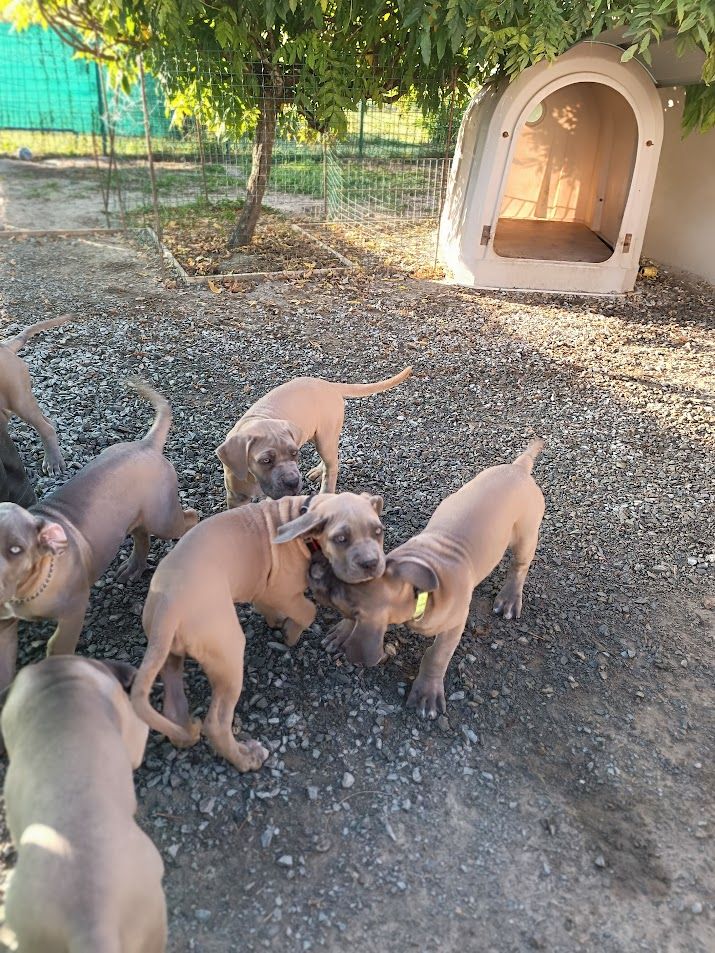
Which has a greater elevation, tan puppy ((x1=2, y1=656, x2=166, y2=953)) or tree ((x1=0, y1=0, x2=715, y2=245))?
tree ((x1=0, y1=0, x2=715, y2=245))

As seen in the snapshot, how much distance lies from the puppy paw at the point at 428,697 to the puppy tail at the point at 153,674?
1.26m

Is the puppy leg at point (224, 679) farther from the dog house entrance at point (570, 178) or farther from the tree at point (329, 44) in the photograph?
the dog house entrance at point (570, 178)

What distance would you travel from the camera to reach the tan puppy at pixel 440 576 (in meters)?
3.20

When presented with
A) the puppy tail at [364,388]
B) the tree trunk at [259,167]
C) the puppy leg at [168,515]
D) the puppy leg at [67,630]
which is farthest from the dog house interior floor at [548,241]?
the puppy leg at [67,630]

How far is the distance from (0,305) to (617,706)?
7885mm

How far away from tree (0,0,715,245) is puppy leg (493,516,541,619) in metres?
5.93

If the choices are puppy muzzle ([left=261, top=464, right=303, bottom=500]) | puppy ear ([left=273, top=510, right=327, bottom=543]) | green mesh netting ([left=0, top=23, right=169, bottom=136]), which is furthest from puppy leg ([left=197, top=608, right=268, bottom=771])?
green mesh netting ([left=0, top=23, right=169, bottom=136])

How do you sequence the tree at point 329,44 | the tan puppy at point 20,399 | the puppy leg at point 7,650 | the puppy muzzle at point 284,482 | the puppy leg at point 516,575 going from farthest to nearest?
1. the tree at point 329,44
2. the tan puppy at point 20,399
3. the puppy muzzle at point 284,482
4. the puppy leg at point 516,575
5. the puppy leg at point 7,650

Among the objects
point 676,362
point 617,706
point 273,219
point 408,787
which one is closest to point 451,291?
point 676,362

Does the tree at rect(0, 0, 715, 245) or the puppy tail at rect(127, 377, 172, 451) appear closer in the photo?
the puppy tail at rect(127, 377, 172, 451)

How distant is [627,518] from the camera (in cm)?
519

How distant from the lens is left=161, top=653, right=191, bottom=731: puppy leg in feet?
10.6

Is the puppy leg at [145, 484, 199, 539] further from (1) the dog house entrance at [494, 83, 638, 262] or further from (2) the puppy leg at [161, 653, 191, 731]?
(1) the dog house entrance at [494, 83, 638, 262]

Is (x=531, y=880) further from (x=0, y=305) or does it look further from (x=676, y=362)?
(x=0, y=305)
